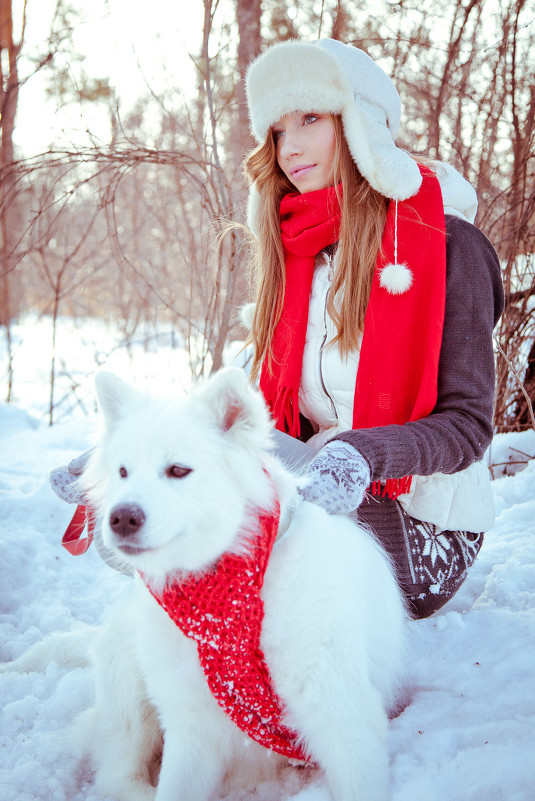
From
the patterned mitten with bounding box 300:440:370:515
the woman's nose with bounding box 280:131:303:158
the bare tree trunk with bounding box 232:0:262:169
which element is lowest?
the patterned mitten with bounding box 300:440:370:515

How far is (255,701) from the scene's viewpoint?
1.46 meters

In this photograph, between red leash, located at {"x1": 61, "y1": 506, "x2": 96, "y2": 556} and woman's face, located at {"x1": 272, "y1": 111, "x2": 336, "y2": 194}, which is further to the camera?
woman's face, located at {"x1": 272, "y1": 111, "x2": 336, "y2": 194}

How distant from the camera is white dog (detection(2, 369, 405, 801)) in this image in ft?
4.47

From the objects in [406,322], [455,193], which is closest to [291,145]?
[455,193]

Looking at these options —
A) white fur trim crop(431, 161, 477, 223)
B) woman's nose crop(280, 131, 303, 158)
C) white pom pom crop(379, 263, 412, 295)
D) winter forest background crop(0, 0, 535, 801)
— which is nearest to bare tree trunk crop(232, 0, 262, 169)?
winter forest background crop(0, 0, 535, 801)

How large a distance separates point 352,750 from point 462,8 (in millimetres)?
3972

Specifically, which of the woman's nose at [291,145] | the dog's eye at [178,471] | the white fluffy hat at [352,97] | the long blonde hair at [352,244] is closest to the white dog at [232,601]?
the dog's eye at [178,471]

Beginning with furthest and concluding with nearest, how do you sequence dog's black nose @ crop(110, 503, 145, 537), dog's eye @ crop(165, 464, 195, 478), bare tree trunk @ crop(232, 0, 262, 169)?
bare tree trunk @ crop(232, 0, 262, 169) → dog's eye @ crop(165, 464, 195, 478) → dog's black nose @ crop(110, 503, 145, 537)

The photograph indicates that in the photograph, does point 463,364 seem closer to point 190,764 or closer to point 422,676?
point 422,676

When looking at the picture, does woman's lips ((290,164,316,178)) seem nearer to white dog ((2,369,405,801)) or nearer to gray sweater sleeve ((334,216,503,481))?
gray sweater sleeve ((334,216,503,481))

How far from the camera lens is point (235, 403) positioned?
1451 millimetres

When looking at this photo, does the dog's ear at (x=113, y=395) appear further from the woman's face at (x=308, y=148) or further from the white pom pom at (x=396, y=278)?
→ the woman's face at (x=308, y=148)

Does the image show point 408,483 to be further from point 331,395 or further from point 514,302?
point 514,302

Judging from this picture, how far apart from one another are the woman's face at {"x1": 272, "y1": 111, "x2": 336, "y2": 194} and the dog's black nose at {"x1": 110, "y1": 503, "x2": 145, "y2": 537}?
1.56 meters
